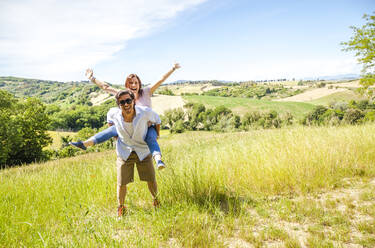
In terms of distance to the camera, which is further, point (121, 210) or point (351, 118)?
point (351, 118)

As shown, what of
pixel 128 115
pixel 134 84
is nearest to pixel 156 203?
pixel 128 115

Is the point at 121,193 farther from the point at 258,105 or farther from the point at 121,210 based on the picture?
the point at 258,105

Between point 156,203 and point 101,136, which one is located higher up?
point 101,136

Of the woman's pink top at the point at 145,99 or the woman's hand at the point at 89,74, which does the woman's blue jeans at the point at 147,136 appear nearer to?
the woman's pink top at the point at 145,99

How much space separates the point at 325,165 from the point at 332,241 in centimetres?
191

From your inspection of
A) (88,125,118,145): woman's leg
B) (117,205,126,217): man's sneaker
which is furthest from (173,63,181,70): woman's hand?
(117,205,126,217): man's sneaker

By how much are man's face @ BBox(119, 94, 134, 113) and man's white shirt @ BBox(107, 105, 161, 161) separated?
10cm

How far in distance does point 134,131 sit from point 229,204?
1604 mm

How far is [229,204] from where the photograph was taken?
2830 mm

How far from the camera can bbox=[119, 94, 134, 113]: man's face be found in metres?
2.61

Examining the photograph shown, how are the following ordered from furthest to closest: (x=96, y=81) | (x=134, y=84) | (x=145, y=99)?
1. (x=96, y=81)
2. (x=145, y=99)
3. (x=134, y=84)

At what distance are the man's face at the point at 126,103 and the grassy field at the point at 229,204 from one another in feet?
3.94

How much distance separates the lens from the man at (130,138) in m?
2.66

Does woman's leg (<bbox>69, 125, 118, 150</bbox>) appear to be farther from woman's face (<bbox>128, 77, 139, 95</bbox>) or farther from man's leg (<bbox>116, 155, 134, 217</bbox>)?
woman's face (<bbox>128, 77, 139, 95</bbox>)
